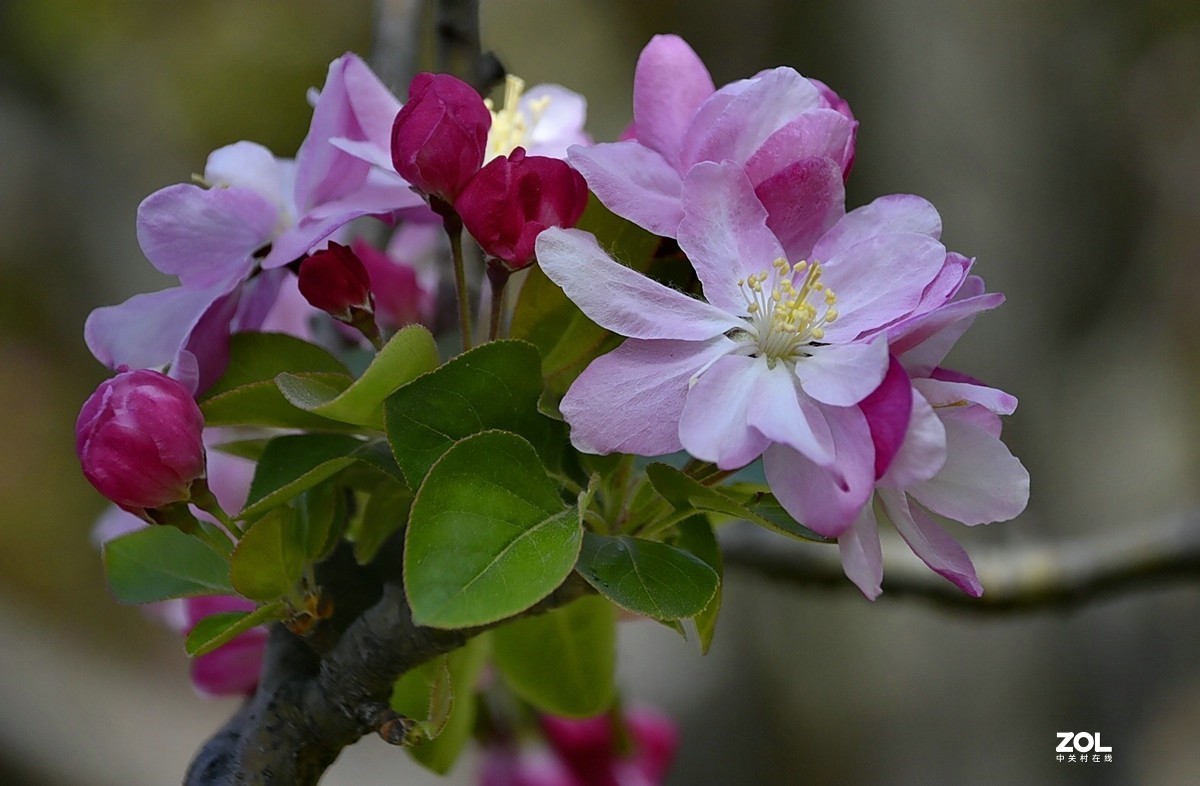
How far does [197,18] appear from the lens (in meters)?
2.53

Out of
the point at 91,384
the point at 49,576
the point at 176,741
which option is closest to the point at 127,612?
the point at 49,576

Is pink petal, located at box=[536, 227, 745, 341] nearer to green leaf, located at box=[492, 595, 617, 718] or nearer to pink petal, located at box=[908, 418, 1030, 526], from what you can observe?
pink petal, located at box=[908, 418, 1030, 526]

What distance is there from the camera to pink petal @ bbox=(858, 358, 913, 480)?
15.0 inches

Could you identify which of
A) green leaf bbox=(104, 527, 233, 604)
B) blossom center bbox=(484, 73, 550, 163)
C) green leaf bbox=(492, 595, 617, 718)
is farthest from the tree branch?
green leaf bbox=(104, 527, 233, 604)

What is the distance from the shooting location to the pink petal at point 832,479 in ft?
1.26

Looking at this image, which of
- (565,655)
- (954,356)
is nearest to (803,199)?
(565,655)

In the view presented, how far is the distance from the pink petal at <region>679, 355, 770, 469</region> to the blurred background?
1.20 m

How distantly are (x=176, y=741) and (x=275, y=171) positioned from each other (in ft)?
4.92

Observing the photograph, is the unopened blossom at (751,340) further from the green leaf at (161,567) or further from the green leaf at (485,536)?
the green leaf at (161,567)

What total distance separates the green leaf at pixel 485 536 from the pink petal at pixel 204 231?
181 millimetres

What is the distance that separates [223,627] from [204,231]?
19cm

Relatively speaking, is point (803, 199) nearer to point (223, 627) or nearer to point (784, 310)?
point (784, 310)

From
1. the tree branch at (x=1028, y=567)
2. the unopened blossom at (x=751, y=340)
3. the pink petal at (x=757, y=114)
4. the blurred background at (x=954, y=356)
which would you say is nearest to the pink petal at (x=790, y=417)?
the unopened blossom at (x=751, y=340)

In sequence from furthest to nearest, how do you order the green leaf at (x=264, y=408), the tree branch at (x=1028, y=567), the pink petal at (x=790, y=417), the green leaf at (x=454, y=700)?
the tree branch at (x=1028, y=567), the green leaf at (x=454, y=700), the green leaf at (x=264, y=408), the pink petal at (x=790, y=417)
